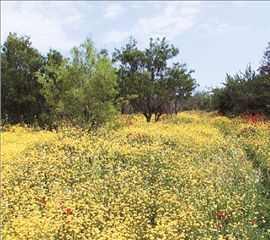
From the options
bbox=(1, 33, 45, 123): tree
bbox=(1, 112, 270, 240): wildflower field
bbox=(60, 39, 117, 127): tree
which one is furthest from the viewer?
bbox=(1, 33, 45, 123): tree

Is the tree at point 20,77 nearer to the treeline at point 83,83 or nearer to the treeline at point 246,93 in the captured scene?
the treeline at point 83,83

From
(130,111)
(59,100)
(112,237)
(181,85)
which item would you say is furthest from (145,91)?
(112,237)

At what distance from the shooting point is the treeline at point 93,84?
1903 cm

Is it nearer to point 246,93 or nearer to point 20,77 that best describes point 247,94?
point 246,93

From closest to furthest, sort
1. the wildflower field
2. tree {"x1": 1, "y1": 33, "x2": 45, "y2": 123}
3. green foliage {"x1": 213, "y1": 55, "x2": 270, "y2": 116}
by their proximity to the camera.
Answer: the wildflower field, tree {"x1": 1, "y1": 33, "x2": 45, "y2": 123}, green foliage {"x1": 213, "y1": 55, "x2": 270, "y2": 116}

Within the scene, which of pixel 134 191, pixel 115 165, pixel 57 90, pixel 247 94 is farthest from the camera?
pixel 247 94

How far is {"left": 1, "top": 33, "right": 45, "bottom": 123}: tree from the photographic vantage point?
23.6 meters

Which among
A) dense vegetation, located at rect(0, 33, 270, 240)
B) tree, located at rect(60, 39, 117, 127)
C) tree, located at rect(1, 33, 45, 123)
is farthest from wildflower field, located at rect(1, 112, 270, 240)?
tree, located at rect(1, 33, 45, 123)

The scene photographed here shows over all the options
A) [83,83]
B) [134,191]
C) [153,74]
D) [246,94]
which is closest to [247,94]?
[246,94]

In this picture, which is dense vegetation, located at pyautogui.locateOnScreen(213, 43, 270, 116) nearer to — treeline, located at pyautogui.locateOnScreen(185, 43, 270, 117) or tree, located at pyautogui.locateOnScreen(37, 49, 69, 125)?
treeline, located at pyautogui.locateOnScreen(185, 43, 270, 117)

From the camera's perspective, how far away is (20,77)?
23750 millimetres

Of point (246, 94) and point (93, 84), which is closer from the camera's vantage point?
point (93, 84)

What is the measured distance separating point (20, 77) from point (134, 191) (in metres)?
17.3

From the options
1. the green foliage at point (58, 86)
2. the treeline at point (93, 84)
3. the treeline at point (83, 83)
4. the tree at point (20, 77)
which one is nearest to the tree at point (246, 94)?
the treeline at point (93, 84)
